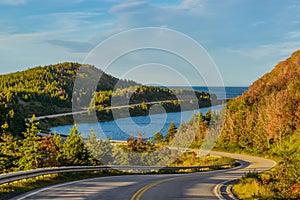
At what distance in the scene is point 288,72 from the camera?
71750mm

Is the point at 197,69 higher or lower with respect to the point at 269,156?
higher

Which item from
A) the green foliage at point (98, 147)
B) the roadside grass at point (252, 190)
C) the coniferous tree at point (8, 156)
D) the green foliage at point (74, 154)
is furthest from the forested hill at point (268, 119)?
the coniferous tree at point (8, 156)

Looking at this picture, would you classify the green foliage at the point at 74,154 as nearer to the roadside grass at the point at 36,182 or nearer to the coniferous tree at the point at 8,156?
the coniferous tree at the point at 8,156

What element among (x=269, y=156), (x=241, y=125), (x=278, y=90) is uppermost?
(x=278, y=90)

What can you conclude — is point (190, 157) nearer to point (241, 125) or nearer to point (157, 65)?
point (241, 125)

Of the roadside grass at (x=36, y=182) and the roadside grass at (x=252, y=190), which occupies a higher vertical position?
the roadside grass at (x=36, y=182)

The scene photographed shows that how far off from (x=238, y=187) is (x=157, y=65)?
9577mm

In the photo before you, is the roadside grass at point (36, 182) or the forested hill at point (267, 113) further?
the forested hill at point (267, 113)

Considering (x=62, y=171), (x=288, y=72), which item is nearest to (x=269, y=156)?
(x=288, y=72)

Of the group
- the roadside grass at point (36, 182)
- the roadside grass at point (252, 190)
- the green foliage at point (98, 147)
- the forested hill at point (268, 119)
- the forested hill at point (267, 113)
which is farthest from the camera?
the forested hill at point (267, 113)

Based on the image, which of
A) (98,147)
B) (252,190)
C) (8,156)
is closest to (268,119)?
(98,147)

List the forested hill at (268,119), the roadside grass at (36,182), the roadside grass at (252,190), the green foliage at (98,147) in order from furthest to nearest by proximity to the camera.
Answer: the forested hill at (268,119), the green foliage at (98,147), the roadside grass at (252,190), the roadside grass at (36,182)

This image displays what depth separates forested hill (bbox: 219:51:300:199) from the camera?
55.7 m

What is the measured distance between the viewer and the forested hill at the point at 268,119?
55.7 metres
